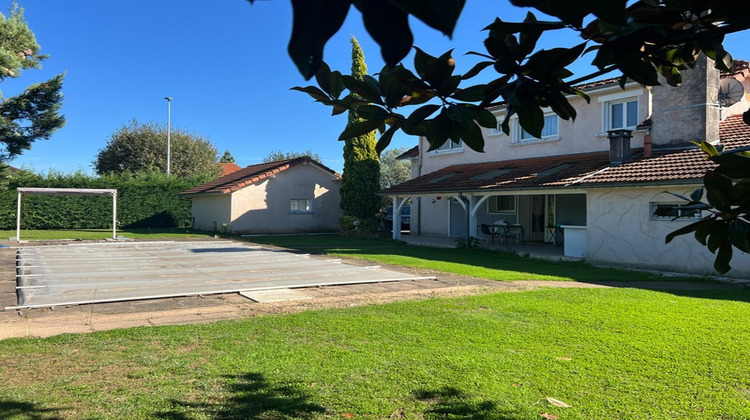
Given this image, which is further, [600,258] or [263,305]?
[600,258]

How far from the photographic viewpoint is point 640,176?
1395cm

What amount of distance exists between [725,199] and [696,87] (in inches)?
601

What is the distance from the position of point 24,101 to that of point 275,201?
13119 millimetres

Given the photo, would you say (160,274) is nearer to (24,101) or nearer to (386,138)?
(386,138)

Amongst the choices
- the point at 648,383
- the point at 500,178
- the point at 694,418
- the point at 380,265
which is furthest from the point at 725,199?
the point at 500,178

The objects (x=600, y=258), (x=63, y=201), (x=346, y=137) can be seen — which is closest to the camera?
(x=346, y=137)

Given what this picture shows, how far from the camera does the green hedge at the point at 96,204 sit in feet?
97.9

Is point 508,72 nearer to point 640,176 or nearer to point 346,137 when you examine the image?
point 346,137

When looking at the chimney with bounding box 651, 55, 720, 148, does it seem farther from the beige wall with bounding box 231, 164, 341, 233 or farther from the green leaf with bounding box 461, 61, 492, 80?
the beige wall with bounding box 231, 164, 341, 233

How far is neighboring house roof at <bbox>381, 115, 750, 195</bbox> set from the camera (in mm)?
13555

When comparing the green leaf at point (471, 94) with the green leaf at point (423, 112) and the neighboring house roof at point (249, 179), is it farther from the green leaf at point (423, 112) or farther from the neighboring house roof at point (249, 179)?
the neighboring house roof at point (249, 179)

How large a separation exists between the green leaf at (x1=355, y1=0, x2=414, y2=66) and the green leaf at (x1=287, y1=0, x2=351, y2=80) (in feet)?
0.14

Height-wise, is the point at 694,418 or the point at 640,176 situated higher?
the point at 640,176

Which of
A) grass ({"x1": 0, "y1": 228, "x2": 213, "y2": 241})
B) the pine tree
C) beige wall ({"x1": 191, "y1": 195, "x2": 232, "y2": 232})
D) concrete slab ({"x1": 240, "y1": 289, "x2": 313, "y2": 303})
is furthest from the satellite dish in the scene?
the pine tree
